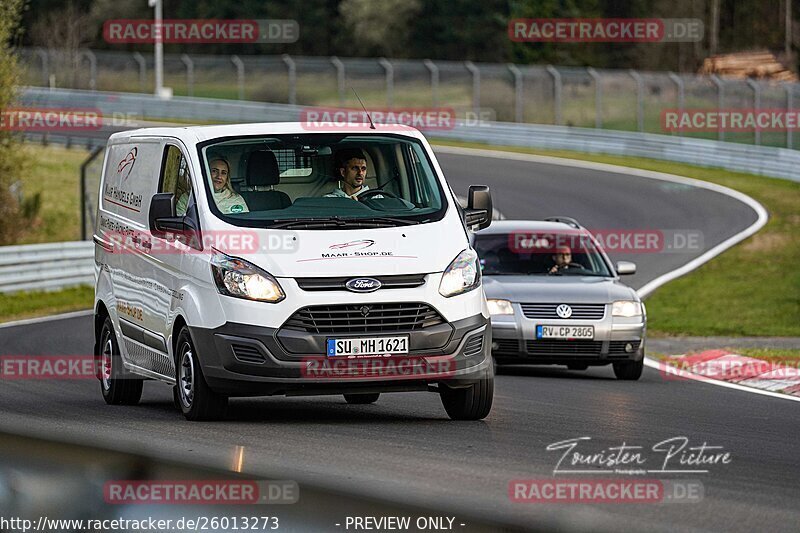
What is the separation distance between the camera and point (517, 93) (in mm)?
50781

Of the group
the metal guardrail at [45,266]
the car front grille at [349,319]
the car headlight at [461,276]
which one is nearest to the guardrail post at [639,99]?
the metal guardrail at [45,266]

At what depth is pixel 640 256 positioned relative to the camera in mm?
30109

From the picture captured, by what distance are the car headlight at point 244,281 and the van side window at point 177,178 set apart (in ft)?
3.24

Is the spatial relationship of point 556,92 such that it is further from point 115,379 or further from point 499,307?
point 115,379

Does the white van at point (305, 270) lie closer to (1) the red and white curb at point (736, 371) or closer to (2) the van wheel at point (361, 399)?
(2) the van wheel at point (361, 399)

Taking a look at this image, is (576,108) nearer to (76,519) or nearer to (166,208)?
(166,208)

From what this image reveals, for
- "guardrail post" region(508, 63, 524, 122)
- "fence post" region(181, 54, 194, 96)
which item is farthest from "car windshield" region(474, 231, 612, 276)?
"fence post" region(181, 54, 194, 96)

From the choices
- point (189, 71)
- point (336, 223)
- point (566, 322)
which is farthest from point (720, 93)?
point (336, 223)

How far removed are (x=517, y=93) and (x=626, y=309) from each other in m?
36.6

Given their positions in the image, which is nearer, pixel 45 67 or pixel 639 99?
pixel 639 99

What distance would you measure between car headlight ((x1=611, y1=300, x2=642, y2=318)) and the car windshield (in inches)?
38.0

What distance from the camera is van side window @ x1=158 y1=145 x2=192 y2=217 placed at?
10273mm

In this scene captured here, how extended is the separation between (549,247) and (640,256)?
14586mm

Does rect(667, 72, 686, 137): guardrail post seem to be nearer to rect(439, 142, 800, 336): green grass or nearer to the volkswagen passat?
rect(439, 142, 800, 336): green grass
